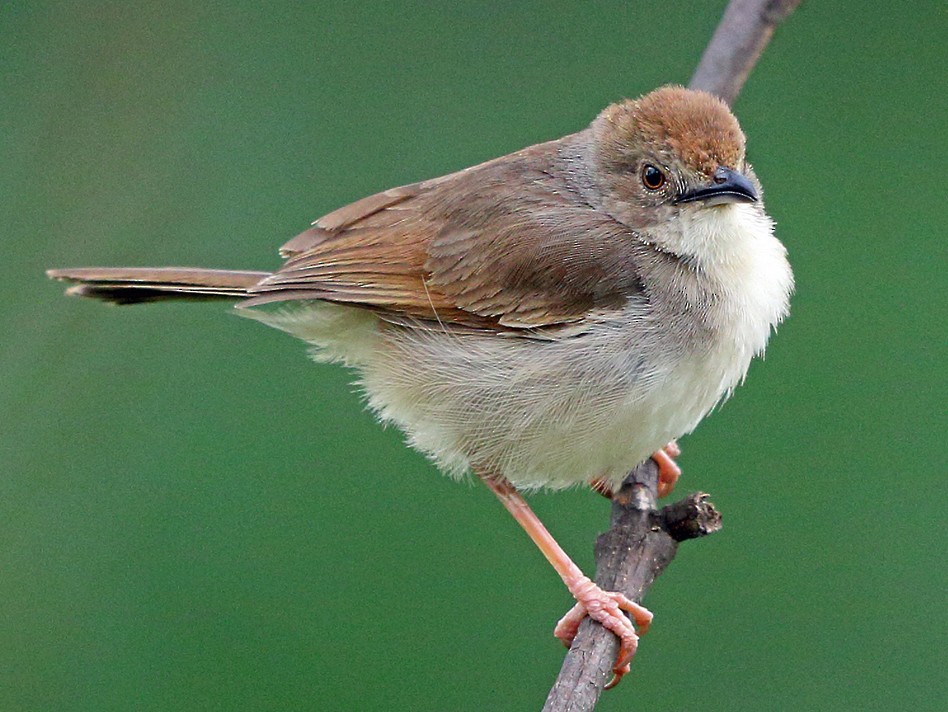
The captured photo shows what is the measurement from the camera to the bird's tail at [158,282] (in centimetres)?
448

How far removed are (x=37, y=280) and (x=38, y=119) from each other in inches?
24.7

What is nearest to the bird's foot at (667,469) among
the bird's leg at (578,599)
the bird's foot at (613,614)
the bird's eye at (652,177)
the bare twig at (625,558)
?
the bare twig at (625,558)

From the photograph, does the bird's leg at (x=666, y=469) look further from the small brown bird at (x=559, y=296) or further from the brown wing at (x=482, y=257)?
the brown wing at (x=482, y=257)

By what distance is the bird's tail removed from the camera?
4.48 metres

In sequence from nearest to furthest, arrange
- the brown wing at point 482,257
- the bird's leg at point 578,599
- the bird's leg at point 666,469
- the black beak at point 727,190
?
the black beak at point 727,190
the bird's leg at point 578,599
the brown wing at point 482,257
the bird's leg at point 666,469

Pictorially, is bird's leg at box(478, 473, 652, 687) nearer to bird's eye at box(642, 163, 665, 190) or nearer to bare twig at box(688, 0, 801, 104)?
bird's eye at box(642, 163, 665, 190)

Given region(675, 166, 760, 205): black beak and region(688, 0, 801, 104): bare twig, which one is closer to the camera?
region(675, 166, 760, 205): black beak

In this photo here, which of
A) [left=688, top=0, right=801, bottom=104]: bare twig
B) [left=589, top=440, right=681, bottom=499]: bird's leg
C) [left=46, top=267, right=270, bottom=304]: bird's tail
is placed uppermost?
[left=688, top=0, right=801, bottom=104]: bare twig

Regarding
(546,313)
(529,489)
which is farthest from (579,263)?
(529,489)

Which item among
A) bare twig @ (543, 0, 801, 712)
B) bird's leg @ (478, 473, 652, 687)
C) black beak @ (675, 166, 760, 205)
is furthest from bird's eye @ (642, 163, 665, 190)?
bird's leg @ (478, 473, 652, 687)

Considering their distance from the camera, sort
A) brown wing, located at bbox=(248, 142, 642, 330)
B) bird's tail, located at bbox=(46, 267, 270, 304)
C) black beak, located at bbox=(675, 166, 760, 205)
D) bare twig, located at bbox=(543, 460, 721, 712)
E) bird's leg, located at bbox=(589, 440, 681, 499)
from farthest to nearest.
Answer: bird's leg, located at bbox=(589, 440, 681, 499) → bird's tail, located at bbox=(46, 267, 270, 304) → brown wing, located at bbox=(248, 142, 642, 330) → black beak, located at bbox=(675, 166, 760, 205) → bare twig, located at bbox=(543, 460, 721, 712)

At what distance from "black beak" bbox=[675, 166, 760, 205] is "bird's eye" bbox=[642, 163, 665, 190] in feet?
0.44

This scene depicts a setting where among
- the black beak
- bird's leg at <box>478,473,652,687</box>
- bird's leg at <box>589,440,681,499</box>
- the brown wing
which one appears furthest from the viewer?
bird's leg at <box>589,440,681,499</box>

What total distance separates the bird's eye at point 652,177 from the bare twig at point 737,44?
27.9 inches
